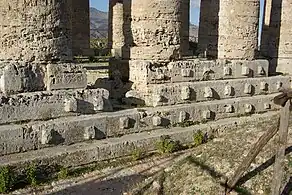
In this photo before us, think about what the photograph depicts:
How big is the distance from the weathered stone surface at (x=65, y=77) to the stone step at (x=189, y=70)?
1682 millimetres

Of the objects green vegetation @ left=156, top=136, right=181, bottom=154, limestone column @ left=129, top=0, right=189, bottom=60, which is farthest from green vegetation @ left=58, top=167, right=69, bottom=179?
limestone column @ left=129, top=0, right=189, bottom=60

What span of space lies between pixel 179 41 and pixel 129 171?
3.89m

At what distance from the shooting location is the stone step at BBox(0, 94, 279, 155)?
7.06m

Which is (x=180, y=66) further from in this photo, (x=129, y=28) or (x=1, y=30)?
(x=1, y=30)

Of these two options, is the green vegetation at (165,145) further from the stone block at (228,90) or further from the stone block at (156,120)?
the stone block at (228,90)

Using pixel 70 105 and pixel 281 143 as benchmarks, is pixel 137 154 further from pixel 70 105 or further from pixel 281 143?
pixel 281 143

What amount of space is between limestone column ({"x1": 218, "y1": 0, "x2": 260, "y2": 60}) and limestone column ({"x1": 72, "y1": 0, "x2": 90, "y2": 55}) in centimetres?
686

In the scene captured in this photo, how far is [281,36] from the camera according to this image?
545 inches

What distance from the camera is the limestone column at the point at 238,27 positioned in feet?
37.8

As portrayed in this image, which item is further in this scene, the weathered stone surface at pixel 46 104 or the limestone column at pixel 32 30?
the limestone column at pixel 32 30

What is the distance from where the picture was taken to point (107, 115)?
8172 millimetres

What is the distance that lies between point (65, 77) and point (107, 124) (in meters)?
1.24

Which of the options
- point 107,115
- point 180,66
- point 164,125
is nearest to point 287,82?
point 180,66

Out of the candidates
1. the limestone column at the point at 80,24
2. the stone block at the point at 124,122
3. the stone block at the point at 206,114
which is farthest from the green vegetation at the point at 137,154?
the limestone column at the point at 80,24
